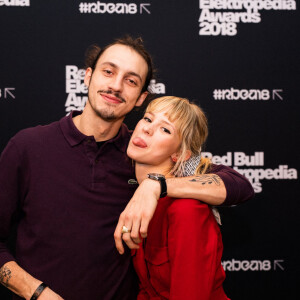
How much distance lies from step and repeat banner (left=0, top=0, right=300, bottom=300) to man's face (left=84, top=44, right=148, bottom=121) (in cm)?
49

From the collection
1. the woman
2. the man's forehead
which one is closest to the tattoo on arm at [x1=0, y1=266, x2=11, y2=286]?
the woman

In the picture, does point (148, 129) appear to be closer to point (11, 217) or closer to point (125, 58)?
point (125, 58)

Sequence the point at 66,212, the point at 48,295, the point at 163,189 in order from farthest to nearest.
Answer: the point at 66,212, the point at 48,295, the point at 163,189

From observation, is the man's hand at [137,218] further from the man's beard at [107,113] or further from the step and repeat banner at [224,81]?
the step and repeat banner at [224,81]

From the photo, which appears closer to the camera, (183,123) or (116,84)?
(183,123)

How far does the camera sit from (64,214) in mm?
1444

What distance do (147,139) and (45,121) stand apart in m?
1.01

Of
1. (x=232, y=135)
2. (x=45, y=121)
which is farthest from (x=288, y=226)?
(x=45, y=121)

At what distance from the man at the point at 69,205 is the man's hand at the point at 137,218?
210 millimetres

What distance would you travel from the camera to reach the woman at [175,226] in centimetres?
113

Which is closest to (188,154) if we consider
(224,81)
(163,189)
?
(163,189)

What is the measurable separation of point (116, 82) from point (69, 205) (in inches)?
23.5

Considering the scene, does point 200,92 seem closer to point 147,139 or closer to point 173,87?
point 173,87

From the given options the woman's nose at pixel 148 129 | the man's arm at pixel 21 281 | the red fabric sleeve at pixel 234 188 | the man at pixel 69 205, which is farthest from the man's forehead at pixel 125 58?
the man's arm at pixel 21 281
